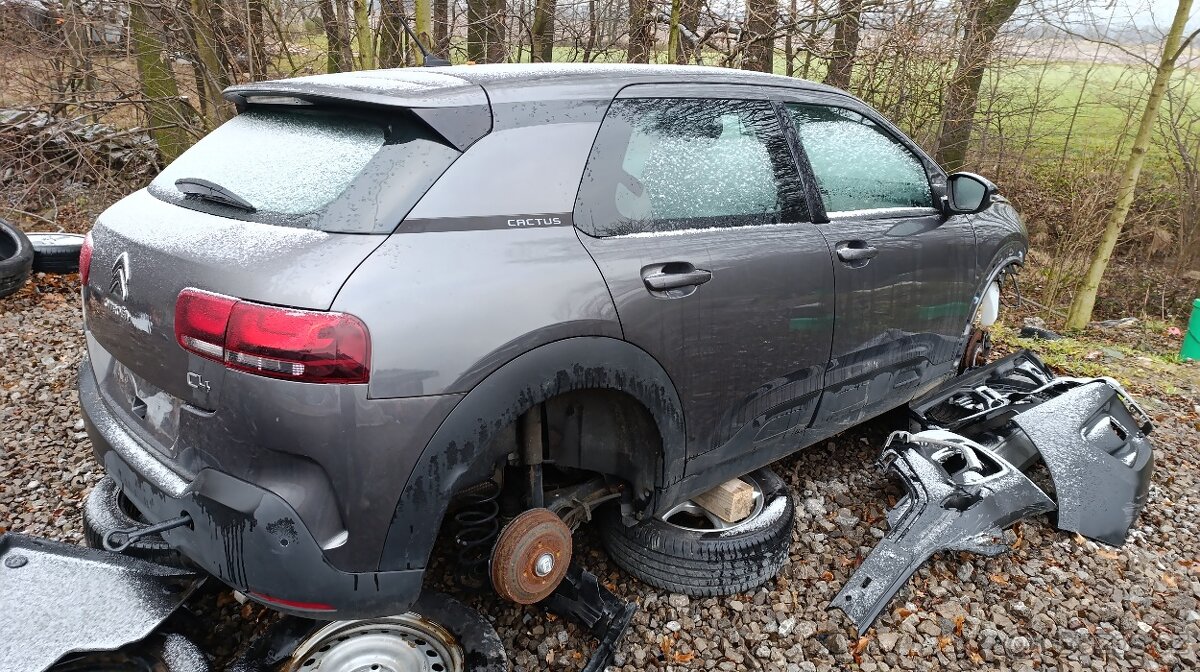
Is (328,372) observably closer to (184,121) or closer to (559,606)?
(559,606)

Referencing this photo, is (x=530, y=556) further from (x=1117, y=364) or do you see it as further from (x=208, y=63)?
(x=208, y=63)

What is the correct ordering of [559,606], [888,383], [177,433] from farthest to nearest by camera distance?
[888,383] → [559,606] → [177,433]

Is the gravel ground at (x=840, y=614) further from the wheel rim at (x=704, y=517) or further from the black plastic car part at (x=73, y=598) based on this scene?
the black plastic car part at (x=73, y=598)

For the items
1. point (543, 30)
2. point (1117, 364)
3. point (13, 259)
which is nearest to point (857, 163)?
point (1117, 364)

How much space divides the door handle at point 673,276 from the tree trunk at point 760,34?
7.08 meters

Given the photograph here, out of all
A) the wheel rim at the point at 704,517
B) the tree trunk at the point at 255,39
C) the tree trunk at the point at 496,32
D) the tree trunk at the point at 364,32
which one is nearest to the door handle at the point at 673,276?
the wheel rim at the point at 704,517

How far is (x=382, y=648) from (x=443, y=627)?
189mm

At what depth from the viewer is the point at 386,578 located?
1.87 metres

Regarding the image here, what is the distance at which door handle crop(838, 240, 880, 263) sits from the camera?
9.49ft

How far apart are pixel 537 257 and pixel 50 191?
8326mm

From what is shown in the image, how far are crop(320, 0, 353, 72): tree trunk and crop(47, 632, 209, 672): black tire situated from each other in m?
7.46

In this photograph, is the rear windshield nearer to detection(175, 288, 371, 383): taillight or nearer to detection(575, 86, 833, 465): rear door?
detection(175, 288, 371, 383): taillight


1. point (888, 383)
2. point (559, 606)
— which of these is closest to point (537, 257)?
point (559, 606)

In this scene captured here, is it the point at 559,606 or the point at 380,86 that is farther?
the point at 559,606
